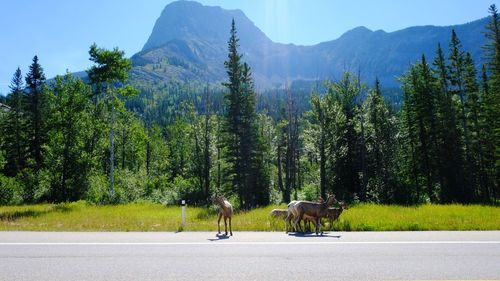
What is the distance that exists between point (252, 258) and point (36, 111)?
54.6 m

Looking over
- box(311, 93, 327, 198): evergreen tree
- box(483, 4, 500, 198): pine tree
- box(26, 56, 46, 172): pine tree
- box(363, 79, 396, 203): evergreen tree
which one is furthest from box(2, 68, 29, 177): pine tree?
box(483, 4, 500, 198): pine tree

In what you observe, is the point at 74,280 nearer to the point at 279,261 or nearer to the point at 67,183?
the point at 279,261

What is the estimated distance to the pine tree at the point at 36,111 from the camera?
51719 millimetres

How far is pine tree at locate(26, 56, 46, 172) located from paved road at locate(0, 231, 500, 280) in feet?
154

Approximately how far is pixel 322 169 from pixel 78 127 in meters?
25.3

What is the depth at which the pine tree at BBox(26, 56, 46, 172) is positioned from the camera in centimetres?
5172

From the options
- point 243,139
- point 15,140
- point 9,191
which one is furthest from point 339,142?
point 15,140

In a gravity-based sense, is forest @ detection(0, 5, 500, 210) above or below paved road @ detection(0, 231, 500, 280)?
above

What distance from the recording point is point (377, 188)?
37875 mm

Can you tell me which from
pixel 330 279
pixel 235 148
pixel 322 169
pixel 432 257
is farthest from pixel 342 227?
pixel 235 148

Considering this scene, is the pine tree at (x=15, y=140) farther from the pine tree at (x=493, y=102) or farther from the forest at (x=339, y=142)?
the pine tree at (x=493, y=102)

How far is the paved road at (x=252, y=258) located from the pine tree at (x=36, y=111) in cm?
4706

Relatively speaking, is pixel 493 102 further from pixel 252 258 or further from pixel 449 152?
pixel 252 258

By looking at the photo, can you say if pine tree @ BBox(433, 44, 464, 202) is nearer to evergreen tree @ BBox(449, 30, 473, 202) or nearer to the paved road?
evergreen tree @ BBox(449, 30, 473, 202)
